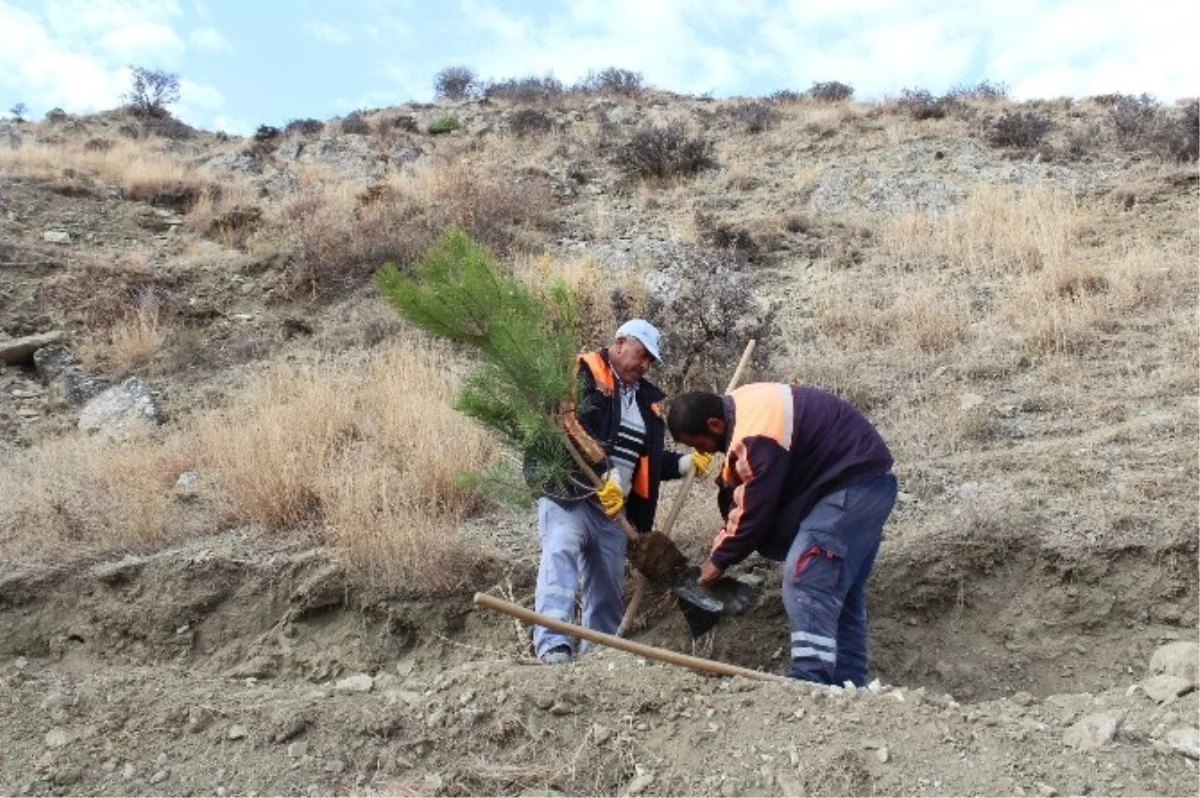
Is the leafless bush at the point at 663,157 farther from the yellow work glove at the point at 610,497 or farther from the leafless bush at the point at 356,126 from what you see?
the yellow work glove at the point at 610,497

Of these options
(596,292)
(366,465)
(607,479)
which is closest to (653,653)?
(607,479)

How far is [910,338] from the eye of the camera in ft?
22.9

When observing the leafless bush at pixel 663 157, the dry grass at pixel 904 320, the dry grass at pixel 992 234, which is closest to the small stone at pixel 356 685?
the dry grass at pixel 904 320

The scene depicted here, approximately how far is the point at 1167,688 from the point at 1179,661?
386mm

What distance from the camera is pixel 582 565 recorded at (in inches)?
167

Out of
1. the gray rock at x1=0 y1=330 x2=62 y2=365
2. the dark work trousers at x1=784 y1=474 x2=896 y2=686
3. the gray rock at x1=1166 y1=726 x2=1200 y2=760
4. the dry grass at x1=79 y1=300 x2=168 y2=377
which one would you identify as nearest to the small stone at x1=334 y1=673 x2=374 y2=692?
the dark work trousers at x1=784 y1=474 x2=896 y2=686

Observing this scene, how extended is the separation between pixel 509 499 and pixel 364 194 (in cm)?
858

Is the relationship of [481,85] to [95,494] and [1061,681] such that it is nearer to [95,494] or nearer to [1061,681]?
[95,494]

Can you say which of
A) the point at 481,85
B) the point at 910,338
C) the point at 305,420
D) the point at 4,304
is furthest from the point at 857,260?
the point at 481,85

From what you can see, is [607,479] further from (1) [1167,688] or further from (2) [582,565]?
(1) [1167,688]

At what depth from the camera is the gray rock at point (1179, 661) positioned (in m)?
3.16

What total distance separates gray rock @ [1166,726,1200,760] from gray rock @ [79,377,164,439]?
635cm

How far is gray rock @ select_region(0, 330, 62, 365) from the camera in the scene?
28.0 feet

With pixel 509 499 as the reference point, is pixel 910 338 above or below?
above
